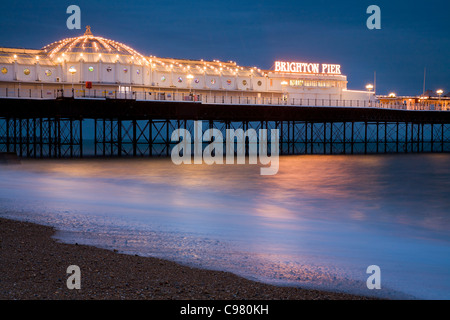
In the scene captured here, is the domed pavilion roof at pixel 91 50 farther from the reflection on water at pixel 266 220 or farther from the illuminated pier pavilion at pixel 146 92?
the reflection on water at pixel 266 220

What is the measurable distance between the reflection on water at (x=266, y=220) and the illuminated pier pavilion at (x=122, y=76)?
16608 millimetres

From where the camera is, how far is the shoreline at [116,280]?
707cm

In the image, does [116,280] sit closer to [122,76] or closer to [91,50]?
[122,76]

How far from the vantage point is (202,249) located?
10.8m

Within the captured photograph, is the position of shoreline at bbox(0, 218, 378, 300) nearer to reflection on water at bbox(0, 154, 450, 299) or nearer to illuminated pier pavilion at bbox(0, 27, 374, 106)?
reflection on water at bbox(0, 154, 450, 299)

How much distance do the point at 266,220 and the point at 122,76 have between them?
36548 mm

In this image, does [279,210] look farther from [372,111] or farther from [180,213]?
[372,111]

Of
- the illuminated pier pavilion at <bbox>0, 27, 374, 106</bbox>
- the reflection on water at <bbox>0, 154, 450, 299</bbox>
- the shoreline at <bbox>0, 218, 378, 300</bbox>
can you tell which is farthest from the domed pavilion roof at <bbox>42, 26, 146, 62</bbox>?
the shoreline at <bbox>0, 218, 378, 300</bbox>

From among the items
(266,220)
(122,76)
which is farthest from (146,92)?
(266,220)

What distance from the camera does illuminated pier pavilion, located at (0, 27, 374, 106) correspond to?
46281mm

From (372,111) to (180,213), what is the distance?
43754 millimetres

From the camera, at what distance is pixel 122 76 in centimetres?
4875

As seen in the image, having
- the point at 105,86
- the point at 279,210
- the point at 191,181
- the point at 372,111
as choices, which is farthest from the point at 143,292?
the point at 372,111

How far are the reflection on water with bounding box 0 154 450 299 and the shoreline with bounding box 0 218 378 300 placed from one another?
68cm
